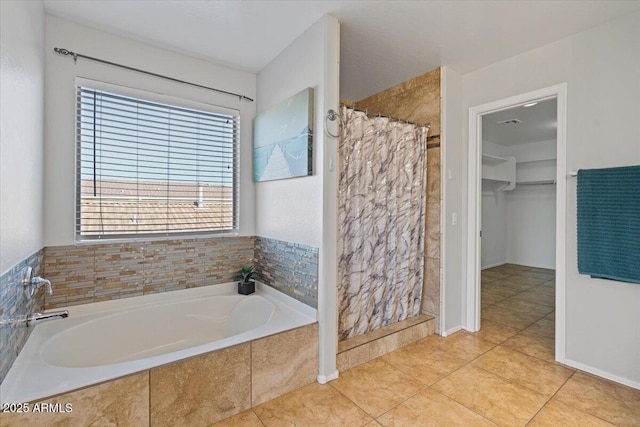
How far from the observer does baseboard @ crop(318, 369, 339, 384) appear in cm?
202

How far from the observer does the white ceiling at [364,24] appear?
193cm

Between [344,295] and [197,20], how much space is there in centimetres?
229

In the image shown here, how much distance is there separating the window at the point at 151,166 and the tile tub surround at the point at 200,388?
4.18ft

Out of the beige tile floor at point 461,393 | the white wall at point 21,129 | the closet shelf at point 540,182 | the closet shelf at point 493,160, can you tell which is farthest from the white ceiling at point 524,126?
the white wall at point 21,129

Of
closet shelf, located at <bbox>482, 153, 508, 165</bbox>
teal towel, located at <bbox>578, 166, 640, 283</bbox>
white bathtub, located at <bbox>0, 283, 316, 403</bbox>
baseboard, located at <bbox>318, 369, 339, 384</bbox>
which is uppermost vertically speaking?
closet shelf, located at <bbox>482, 153, 508, 165</bbox>

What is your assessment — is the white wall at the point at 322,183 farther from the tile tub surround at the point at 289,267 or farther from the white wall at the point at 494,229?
the white wall at the point at 494,229

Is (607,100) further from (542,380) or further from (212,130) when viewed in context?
(212,130)

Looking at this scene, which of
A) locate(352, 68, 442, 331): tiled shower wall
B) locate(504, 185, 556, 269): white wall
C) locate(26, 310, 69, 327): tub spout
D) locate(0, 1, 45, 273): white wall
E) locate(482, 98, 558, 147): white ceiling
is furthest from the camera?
locate(504, 185, 556, 269): white wall

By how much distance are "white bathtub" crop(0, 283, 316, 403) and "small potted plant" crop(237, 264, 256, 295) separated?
8 centimetres

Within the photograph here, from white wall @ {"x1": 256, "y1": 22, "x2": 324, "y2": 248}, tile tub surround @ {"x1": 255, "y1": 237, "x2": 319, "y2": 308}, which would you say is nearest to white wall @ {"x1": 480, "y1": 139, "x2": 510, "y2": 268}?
white wall @ {"x1": 256, "y1": 22, "x2": 324, "y2": 248}

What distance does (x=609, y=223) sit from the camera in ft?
6.56

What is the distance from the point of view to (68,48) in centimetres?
211

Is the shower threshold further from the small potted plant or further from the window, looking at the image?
the window

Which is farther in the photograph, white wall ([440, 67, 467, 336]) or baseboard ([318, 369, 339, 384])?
white wall ([440, 67, 467, 336])
